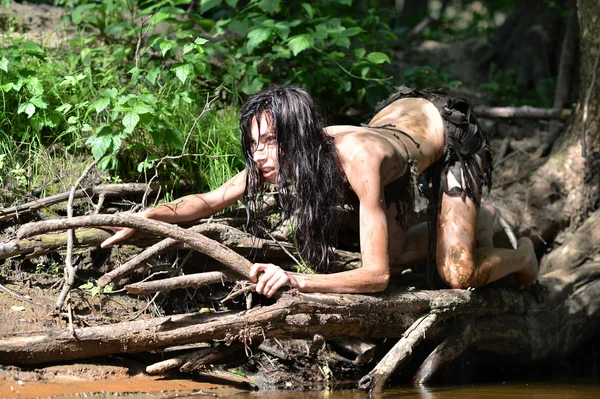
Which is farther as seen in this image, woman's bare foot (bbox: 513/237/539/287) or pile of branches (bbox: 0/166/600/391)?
woman's bare foot (bbox: 513/237/539/287)

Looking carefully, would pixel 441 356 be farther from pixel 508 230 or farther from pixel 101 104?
pixel 101 104

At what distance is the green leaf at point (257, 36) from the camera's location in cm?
495

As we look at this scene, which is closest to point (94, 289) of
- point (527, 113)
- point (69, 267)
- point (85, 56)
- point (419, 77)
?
point (69, 267)

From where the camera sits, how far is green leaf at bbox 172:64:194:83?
14.5ft

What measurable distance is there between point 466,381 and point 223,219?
5.67 ft

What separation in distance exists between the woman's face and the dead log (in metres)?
1.02

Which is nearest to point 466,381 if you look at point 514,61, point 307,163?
point 307,163

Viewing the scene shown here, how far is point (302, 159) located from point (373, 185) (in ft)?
1.17

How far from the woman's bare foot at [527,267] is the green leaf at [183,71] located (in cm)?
221

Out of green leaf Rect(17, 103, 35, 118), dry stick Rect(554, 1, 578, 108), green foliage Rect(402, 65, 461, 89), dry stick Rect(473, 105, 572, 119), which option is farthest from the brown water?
dry stick Rect(554, 1, 578, 108)

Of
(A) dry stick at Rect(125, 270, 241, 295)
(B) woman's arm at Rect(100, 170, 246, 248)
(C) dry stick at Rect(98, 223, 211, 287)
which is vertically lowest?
(C) dry stick at Rect(98, 223, 211, 287)

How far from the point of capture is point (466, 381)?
4.46m

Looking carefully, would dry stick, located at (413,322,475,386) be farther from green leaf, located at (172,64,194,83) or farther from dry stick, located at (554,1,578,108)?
dry stick, located at (554,1,578,108)

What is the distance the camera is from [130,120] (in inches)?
163
